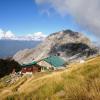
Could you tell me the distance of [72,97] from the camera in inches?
308

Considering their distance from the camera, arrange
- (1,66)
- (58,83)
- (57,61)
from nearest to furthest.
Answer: (58,83)
(57,61)
(1,66)

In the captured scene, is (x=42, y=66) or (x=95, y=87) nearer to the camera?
(x=95, y=87)

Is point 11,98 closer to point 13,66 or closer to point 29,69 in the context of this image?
point 29,69

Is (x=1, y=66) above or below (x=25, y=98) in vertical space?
above

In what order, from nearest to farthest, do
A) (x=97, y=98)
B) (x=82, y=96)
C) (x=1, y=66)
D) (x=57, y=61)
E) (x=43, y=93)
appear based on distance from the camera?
1. (x=97, y=98)
2. (x=82, y=96)
3. (x=43, y=93)
4. (x=57, y=61)
5. (x=1, y=66)

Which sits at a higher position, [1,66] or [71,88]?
[1,66]

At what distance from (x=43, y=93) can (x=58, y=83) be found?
1.64 m

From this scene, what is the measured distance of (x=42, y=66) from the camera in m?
91.6

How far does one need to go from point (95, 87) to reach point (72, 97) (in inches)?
29.8

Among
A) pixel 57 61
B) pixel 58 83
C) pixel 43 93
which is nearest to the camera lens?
pixel 43 93

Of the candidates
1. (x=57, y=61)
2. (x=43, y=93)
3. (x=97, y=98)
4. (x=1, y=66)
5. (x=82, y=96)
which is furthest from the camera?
(x=1, y=66)

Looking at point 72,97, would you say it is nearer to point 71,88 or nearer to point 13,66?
point 71,88

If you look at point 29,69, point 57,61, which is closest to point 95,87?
point 29,69

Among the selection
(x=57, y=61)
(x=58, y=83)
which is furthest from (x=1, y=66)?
(x=58, y=83)
